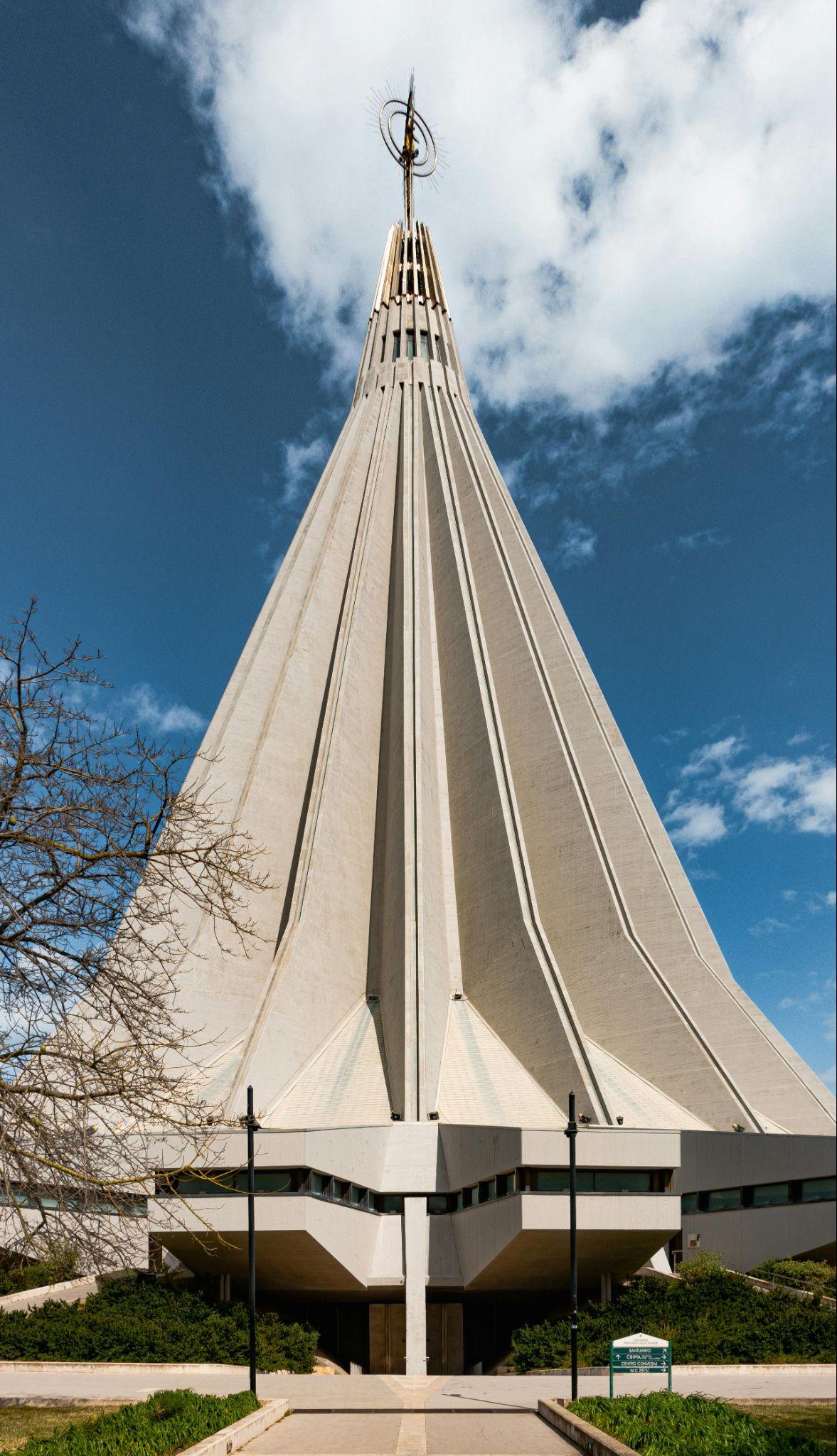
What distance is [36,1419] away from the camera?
404 inches

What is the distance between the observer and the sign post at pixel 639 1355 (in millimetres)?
10797

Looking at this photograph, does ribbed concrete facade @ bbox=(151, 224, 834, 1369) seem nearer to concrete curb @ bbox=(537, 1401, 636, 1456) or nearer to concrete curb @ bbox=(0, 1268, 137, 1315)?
concrete curb @ bbox=(0, 1268, 137, 1315)

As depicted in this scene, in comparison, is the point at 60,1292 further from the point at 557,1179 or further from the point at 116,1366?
the point at 557,1179

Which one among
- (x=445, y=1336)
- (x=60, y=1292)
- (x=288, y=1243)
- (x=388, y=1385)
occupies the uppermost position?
(x=288, y=1243)

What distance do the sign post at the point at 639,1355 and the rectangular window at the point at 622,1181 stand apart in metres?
6.70

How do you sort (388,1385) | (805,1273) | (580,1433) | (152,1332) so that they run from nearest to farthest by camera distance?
(580,1433), (388,1385), (152,1332), (805,1273)

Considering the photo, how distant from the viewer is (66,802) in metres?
9.26

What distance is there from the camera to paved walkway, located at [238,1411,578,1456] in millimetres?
9211

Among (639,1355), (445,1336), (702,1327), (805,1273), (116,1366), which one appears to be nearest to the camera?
(639,1355)

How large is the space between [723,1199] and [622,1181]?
483 cm

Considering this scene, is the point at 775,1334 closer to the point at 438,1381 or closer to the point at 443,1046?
the point at 438,1381

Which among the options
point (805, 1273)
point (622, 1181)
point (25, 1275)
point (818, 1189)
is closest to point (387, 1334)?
point (622, 1181)

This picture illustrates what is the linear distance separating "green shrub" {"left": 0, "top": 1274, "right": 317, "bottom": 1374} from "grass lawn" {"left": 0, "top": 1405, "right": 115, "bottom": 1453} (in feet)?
11.8

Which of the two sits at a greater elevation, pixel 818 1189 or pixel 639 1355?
pixel 818 1189
